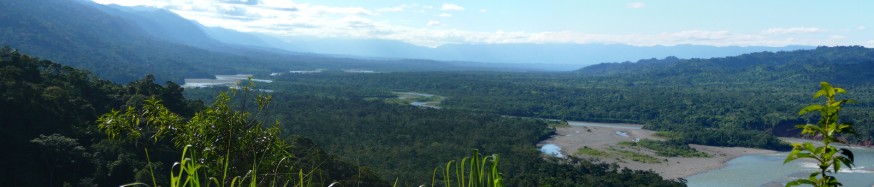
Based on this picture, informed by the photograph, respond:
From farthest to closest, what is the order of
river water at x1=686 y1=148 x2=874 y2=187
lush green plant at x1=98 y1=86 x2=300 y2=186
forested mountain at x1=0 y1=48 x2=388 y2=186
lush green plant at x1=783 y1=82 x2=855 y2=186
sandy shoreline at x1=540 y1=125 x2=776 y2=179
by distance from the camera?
sandy shoreline at x1=540 y1=125 x2=776 y2=179, river water at x1=686 y1=148 x2=874 y2=187, forested mountain at x1=0 y1=48 x2=388 y2=186, lush green plant at x1=98 y1=86 x2=300 y2=186, lush green plant at x1=783 y1=82 x2=855 y2=186

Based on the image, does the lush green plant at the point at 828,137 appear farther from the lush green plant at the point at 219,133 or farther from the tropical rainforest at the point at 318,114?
the lush green plant at the point at 219,133

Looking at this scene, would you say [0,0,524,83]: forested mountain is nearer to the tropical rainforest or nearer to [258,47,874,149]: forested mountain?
the tropical rainforest

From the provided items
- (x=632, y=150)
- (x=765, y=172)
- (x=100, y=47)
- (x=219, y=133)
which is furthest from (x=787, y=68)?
(x=219, y=133)

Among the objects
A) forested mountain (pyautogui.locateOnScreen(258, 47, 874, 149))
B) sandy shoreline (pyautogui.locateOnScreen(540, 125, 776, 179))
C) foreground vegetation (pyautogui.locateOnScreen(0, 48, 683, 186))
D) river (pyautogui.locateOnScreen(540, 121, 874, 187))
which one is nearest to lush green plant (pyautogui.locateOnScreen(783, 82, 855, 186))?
foreground vegetation (pyautogui.locateOnScreen(0, 48, 683, 186))

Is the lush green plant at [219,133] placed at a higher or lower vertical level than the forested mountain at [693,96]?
higher

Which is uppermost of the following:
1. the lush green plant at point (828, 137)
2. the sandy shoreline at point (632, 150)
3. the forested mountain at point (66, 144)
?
the lush green plant at point (828, 137)

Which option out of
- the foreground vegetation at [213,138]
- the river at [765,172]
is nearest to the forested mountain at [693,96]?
the river at [765,172]
